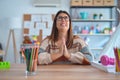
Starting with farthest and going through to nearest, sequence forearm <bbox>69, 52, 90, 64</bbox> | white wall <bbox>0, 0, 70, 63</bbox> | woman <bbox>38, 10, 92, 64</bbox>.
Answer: white wall <bbox>0, 0, 70, 63</bbox> → woman <bbox>38, 10, 92, 64</bbox> → forearm <bbox>69, 52, 90, 64</bbox>

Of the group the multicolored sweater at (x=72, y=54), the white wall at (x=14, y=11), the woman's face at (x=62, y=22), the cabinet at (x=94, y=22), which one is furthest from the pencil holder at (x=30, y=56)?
the white wall at (x=14, y=11)

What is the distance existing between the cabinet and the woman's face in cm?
283

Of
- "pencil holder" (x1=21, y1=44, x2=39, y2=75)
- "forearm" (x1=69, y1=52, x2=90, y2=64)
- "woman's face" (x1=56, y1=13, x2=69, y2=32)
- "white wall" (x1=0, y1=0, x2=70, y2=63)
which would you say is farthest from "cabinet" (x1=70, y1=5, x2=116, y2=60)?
"pencil holder" (x1=21, y1=44, x2=39, y2=75)

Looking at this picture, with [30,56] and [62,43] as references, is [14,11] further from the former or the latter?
[30,56]

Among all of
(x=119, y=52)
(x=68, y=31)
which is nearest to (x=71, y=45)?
(x=68, y=31)

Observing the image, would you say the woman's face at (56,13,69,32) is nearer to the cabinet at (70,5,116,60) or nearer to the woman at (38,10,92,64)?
the woman at (38,10,92,64)

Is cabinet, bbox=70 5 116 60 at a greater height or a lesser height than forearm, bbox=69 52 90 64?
greater

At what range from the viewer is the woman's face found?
212 centimetres

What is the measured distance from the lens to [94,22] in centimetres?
516

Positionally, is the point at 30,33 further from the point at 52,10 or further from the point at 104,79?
the point at 104,79

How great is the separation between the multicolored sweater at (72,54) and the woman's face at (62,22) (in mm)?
153

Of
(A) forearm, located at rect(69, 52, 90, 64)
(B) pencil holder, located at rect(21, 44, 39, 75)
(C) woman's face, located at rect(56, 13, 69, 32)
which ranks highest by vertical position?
(C) woman's face, located at rect(56, 13, 69, 32)

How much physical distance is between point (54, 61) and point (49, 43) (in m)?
0.27

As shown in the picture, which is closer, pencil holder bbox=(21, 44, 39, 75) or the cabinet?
pencil holder bbox=(21, 44, 39, 75)
